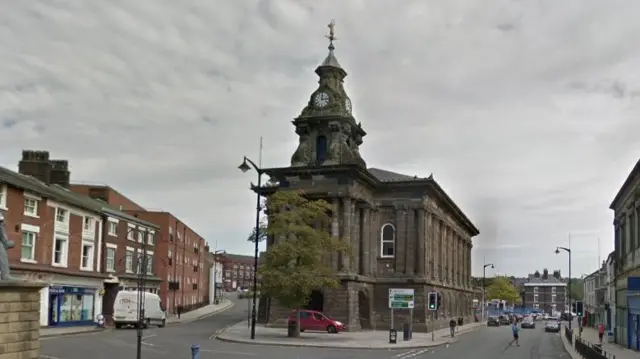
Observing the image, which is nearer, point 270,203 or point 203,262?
point 270,203

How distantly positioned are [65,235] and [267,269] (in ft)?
56.3

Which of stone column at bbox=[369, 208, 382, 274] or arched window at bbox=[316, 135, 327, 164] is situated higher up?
arched window at bbox=[316, 135, 327, 164]

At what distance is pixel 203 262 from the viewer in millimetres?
107688

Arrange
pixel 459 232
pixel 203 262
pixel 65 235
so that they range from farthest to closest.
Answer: pixel 203 262 < pixel 459 232 < pixel 65 235

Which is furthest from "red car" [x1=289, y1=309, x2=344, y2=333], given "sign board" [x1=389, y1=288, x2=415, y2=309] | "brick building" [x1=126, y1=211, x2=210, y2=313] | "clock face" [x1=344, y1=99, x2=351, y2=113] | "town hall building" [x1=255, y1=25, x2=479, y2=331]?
"brick building" [x1=126, y1=211, x2=210, y2=313]

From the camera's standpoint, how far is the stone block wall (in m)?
20.4

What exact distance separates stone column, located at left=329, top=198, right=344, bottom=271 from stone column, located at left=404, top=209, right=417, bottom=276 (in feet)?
25.7

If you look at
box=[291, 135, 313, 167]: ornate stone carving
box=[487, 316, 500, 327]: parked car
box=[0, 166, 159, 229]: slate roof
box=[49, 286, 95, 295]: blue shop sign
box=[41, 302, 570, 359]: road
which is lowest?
box=[487, 316, 500, 327]: parked car

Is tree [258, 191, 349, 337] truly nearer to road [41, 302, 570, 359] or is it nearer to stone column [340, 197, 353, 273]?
road [41, 302, 570, 359]

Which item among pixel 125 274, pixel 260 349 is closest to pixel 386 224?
pixel 125 274

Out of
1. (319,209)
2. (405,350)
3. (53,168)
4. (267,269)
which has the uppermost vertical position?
(53,168)

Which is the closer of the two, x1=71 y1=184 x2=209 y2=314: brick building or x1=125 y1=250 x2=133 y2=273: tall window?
x1=125 y1=250 x2=133 y2=273: tall window

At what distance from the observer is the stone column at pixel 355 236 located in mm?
58938

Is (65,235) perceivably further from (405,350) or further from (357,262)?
(405,350)
